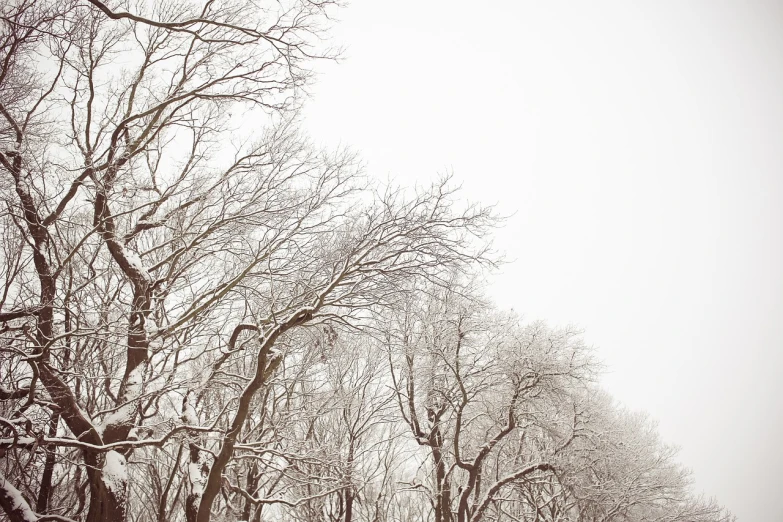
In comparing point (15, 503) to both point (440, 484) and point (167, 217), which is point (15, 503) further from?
point (440, 484)

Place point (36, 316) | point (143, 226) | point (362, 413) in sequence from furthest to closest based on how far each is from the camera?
point (362, 413) < point (143, 226) < point (36, 316)

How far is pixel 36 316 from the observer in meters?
5.56

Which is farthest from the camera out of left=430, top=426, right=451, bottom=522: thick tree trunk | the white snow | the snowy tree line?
left=430, top=426, right=451, bottom=522: thick tree trunk

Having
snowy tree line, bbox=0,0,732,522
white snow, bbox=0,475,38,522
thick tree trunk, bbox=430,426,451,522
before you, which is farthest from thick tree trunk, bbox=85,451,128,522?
thick tree trunk, bbox=430,426,451,522

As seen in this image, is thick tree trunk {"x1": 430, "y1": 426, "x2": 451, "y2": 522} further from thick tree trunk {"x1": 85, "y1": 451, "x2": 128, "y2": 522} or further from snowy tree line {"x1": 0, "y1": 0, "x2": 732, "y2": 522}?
thick tree trunk {"x1": 85, "y1": 451, "x2": 128, "y2": 522}

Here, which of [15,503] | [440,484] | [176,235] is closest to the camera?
[15,503]

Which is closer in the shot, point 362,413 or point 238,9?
point 238,9

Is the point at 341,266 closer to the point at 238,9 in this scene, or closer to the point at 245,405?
the point at 245,405

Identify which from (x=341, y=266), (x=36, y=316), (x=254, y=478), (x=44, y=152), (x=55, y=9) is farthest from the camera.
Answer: (x=254, y=478)

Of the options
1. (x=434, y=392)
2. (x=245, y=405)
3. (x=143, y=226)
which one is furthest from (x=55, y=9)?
(x=434, y=392)

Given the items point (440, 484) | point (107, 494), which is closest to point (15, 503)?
point (107, 494)

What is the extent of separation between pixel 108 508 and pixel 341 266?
4.67 metres

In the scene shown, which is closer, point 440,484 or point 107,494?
point 107,494

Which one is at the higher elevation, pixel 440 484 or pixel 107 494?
pixel 440 484
